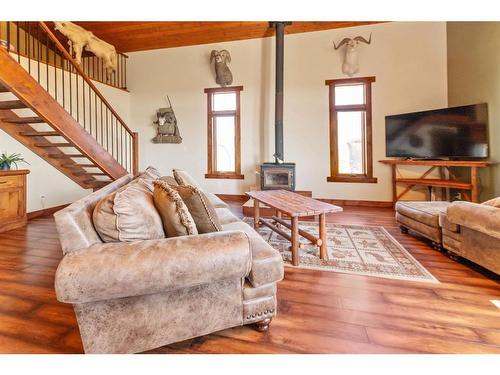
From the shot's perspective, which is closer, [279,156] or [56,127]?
[56,127]

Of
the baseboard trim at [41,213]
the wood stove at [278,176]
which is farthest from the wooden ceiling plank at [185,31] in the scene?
the baseboard trim at [41,213]

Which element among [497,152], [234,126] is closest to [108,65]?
[234,126]

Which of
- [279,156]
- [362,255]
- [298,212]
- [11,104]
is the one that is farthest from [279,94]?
[11,104]

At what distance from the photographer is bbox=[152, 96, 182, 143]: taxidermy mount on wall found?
6.12 meters

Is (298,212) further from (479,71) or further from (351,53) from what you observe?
(351,53)

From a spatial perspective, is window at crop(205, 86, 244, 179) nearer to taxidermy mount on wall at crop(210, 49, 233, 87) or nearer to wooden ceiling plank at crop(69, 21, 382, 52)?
taxidermy mount on wall at crop(210, 49, 233, 87)

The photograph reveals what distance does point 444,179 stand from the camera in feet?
15.3

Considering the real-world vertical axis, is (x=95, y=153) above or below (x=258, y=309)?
above

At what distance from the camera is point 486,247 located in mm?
2125

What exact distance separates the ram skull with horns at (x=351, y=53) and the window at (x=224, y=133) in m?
2.26

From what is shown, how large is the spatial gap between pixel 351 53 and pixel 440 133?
2144mm

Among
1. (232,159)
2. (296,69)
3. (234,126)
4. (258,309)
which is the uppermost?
(296,69)

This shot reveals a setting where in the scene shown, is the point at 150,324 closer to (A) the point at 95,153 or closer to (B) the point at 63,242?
(B) the point at 63,242

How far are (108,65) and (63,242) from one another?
5.49 metres
